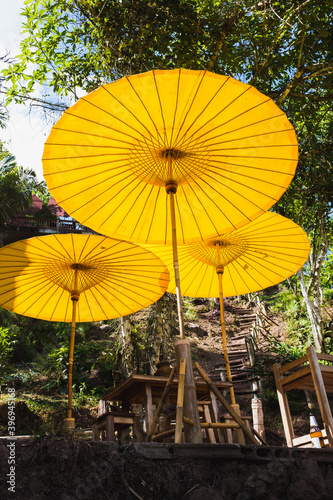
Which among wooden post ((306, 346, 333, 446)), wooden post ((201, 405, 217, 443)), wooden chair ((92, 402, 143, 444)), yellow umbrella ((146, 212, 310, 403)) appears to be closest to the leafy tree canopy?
yellow umbrella ((146, 212, 310, 403))

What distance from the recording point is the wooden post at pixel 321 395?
366 cm

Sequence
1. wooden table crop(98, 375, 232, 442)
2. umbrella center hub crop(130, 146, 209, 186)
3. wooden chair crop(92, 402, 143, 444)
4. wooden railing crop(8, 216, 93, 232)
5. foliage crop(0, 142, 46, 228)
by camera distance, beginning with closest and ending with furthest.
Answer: umbrella center hub crop(130, 146, 209, 186) < wooden table crop(98, 375, 232, 442) < wooden chair crop(92, 402, 143, 444) < foliage crop(0, 142, 46, 228) < wooden railing crop(8, 216, 93, 232)

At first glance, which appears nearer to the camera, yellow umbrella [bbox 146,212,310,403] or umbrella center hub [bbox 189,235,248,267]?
yellow umbrella [bbox 146,212,310,403]

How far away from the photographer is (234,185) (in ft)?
13.5

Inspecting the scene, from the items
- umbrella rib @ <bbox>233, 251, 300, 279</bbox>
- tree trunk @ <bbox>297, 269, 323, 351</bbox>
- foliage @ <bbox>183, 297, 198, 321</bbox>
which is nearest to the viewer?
umbrella rib @ <bbox>233, 251, 300, 279</bbox>

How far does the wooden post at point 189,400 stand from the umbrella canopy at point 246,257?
2.06m

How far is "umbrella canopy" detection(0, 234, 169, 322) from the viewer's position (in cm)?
436

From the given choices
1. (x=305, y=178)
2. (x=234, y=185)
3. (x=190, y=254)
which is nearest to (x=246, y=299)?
(x=305, y=178)

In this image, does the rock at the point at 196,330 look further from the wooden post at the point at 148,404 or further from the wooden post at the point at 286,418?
the wooden post at the point at 148,404

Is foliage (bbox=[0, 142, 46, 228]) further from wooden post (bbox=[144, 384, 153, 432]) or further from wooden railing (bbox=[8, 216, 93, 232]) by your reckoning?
wooden post (bbox=[144, 384, 153, 432])

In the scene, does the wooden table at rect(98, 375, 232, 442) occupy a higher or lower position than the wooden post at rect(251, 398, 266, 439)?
higher

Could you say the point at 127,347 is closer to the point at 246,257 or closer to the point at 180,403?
the point at 246,257

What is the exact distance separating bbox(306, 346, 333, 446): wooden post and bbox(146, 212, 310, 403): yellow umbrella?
3.08ft

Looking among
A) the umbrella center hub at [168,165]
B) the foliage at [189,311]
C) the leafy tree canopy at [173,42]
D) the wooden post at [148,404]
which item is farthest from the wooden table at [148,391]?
the foliage at [189,311]
